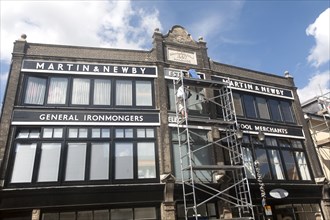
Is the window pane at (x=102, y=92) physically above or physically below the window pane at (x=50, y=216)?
above

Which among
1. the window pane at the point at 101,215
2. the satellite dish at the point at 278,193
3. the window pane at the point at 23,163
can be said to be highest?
the window pane at the point at 23,163

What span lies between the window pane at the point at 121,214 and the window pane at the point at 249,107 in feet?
31.3

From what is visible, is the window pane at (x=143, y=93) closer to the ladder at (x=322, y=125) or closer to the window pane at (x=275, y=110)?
the window pane at (x=275, y=110)

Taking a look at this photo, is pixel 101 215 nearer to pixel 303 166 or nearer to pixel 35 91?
pixel 35 91

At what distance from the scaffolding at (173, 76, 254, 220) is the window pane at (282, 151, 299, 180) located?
386 cm

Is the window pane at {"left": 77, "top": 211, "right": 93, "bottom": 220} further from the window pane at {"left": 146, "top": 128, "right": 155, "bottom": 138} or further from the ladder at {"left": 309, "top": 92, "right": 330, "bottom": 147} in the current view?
the ladder at {"left": 309, "top": 92, "right": 330, "bottom": 147}

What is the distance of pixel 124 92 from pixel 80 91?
231 centimetres

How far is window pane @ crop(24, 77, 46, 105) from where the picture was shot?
14484 mm

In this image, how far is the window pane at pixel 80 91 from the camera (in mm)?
15070

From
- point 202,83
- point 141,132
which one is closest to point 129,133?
point 141,132

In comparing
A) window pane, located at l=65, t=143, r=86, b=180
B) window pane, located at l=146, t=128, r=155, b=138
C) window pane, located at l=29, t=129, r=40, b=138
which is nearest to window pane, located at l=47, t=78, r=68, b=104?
window pane, located at l=29, t=129, r=40, b=138

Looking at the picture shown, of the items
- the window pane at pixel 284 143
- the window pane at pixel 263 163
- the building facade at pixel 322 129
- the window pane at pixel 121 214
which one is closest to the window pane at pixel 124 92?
the window pane at pixel 121 214

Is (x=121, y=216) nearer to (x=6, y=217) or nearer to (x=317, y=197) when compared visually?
(x=6, y=217)

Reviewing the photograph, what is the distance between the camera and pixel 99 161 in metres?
13.9
